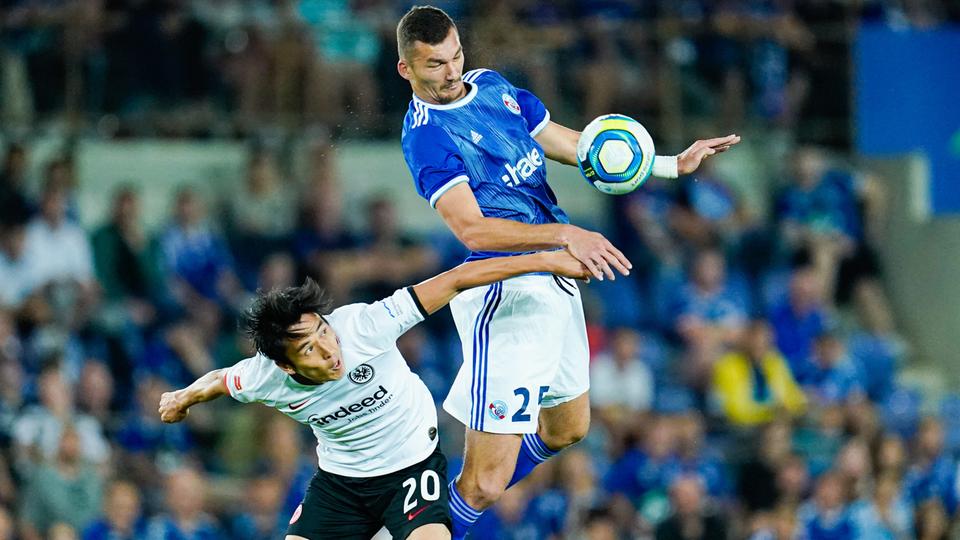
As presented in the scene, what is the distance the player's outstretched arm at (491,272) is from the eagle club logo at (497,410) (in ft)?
2.29

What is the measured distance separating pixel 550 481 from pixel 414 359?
1457 mm

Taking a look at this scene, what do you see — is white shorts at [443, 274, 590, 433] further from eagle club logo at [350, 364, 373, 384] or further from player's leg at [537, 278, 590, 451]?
eagle club logo at [350, 364, 373, 384]

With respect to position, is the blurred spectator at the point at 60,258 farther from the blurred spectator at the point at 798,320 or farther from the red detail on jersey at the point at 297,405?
the blurred spectator at the point at 798,320

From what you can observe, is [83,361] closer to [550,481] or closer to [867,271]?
[550,481]

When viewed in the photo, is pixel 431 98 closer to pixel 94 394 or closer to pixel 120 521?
pixel 120 521

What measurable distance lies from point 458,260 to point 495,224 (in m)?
6.60

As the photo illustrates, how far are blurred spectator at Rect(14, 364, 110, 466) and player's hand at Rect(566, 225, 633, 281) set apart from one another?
5761 mm

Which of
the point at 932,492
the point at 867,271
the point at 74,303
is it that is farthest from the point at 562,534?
the point at 867,271

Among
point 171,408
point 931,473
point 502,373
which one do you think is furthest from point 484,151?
point 931,473

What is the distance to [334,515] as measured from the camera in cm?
801

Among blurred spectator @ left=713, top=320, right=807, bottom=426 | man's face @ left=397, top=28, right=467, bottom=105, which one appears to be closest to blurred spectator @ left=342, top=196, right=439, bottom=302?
blurred spectator @ left=713, top=320, right=807, bottom=426

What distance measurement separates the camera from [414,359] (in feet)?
43.0

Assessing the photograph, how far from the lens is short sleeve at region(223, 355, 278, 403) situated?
768cm

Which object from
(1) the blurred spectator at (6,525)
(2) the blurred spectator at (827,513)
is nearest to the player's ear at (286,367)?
(1) the blurred spectator at (6,525)
